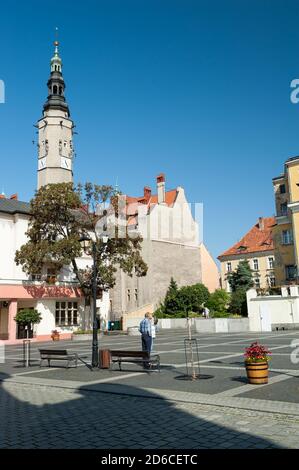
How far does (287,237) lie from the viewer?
152ft

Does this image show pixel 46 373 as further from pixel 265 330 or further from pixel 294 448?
pixel 265 330

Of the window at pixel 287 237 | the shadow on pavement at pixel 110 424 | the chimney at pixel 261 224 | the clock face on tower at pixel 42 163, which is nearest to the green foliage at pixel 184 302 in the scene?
the window at pixel 287 237

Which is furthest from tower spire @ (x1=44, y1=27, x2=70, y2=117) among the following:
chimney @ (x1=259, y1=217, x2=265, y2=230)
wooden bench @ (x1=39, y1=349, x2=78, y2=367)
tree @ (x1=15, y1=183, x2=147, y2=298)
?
wooden bench @ (x1=39, y1=349, x2=78, y2=367)

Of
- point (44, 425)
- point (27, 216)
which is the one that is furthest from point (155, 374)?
point (27, 216)

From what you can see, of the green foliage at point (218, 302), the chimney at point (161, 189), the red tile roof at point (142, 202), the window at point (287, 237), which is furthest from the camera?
the chimney at point (161, 189)

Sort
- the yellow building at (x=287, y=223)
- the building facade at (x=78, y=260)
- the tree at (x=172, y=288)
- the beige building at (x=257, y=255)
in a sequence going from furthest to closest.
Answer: the beige building at (x=257, y=255) → the tree at (x=172, y=288) → the yellow building at (x=287, y=223) → the building facade at (x=78, y=260)

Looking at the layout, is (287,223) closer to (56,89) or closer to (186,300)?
(186,300)

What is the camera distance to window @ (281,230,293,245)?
45.8m

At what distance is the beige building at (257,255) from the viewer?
59.2 metres

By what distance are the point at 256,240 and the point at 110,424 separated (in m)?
57.5

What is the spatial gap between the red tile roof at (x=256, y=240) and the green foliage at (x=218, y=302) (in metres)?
13.1

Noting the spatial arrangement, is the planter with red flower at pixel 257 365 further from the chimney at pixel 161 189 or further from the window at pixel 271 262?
the window at pixel 271 262

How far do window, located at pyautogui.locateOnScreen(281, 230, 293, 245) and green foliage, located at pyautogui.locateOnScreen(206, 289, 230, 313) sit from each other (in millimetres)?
9124

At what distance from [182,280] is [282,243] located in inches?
613
